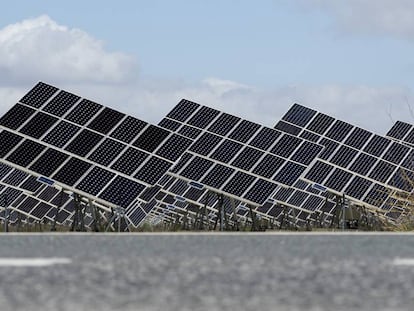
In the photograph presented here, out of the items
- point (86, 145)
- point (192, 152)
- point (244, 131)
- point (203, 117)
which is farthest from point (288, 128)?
point (86, 145)

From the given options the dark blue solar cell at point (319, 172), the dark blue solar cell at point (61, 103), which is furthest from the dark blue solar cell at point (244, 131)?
the dark blue solar cell at point (61, 103)

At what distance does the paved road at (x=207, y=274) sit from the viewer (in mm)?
2051

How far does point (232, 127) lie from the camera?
96.7 ft

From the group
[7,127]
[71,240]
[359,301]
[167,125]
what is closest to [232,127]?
[167,125]

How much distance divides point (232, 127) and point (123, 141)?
590cm

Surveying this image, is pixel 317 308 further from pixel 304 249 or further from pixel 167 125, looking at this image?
pixel 167 125

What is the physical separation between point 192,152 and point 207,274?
2547cm

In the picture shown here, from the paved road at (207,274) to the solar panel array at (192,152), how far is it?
15.1 metres

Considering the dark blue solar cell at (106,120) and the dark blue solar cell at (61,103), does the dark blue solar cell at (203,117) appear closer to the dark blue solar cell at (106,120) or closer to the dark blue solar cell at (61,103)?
the dark blue solar cell at (106,120)

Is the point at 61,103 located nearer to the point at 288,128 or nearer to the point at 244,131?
the point at 244,131

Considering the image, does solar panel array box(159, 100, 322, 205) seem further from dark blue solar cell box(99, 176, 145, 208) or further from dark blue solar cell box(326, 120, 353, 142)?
dark blue solar cell box(99, 176, 145, 208)

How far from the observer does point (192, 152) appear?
1105 inches

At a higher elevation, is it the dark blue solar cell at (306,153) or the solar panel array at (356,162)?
the dark blue solar cell at (306,153)

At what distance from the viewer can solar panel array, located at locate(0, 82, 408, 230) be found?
2298 cm
